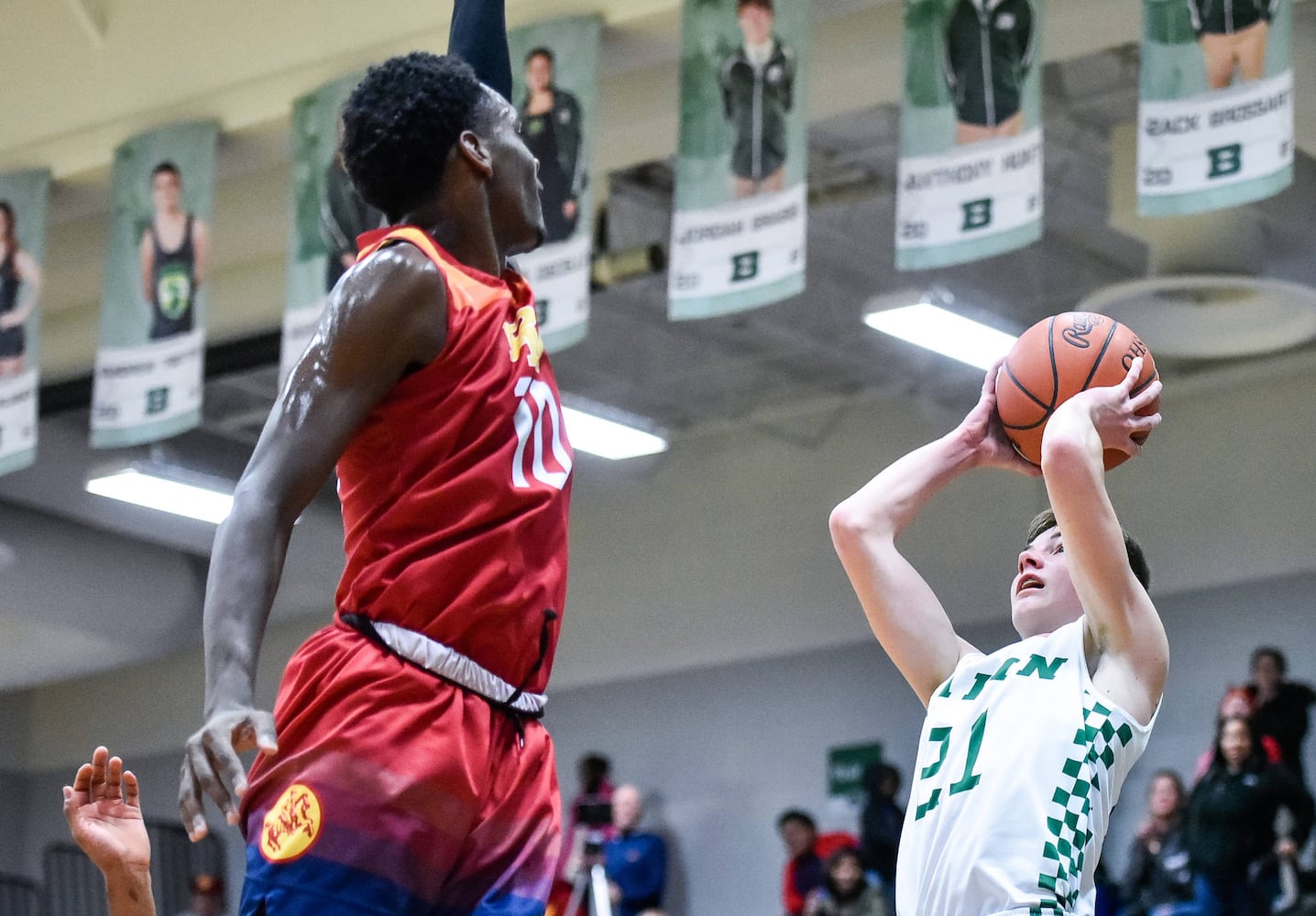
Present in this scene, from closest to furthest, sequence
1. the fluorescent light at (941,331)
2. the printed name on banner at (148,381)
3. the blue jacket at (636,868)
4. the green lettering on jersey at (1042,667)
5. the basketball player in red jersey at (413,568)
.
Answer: the basketball player in red jersey at (413,568), the green lettering on jersey at (1042,667), the printed name on banner at (148,381), the fluorescent light at (941,331), the blue jacket at (636,868)

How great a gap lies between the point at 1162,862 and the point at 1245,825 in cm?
88

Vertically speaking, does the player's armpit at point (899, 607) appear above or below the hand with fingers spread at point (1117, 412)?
below

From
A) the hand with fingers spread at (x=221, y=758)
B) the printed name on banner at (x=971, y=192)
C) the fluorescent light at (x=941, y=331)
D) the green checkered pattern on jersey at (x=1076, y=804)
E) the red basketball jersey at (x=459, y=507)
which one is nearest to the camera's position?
the hand with fingers spread at (x=221, y=758)

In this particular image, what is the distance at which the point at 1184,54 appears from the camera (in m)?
7.28

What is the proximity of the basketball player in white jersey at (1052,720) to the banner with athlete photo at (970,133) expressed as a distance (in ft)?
→ 13.9

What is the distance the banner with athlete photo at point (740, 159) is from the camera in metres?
8.09

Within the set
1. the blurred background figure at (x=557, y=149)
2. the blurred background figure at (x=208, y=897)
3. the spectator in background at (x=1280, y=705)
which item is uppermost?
the blurred background figure at (x=557, y=149)

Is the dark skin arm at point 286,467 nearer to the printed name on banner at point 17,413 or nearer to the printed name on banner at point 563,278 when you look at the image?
the printed name on banner at point 563,278

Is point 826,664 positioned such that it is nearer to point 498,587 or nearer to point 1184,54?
point 1184,54

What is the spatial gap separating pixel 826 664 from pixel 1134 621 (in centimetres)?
1275

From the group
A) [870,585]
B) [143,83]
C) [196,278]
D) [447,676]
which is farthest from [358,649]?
[143,83]

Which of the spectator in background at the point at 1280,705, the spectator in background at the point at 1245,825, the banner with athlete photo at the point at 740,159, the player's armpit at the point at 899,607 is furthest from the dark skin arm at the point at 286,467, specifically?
the spectator in background at the point at 1280,705

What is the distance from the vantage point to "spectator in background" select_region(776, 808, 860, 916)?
13414mm

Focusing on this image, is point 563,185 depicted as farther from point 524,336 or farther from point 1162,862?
point 524,336
